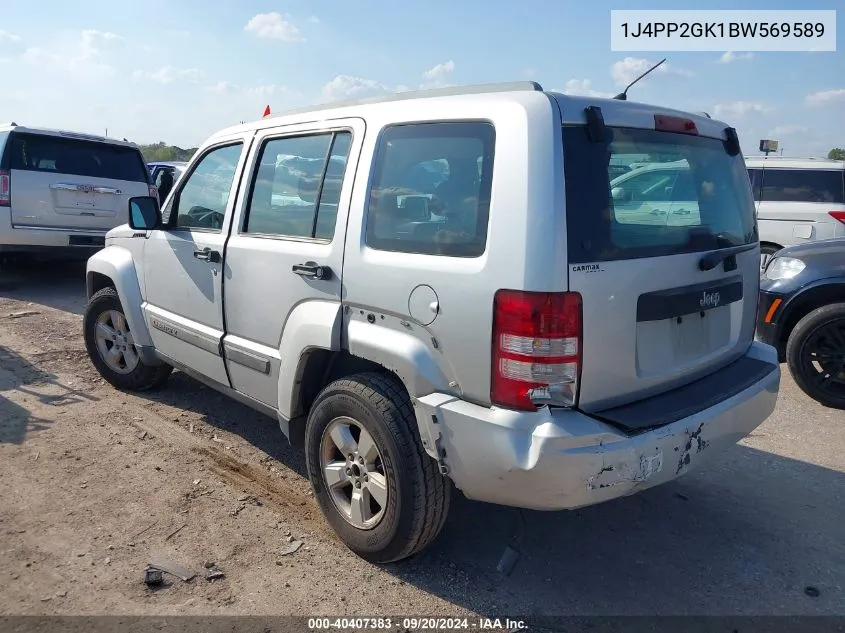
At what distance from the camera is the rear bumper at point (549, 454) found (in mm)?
2363

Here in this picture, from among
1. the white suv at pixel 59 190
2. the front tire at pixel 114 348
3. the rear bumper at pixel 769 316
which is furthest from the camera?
the white suv at pixel 59 190

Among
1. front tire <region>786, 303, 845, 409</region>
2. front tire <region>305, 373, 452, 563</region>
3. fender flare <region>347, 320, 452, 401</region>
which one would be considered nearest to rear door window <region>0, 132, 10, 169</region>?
front tire <region>305, 373, 452, 563</region>

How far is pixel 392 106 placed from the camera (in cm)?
298

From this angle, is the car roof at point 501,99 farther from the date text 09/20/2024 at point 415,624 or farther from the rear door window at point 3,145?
the rear door window at point 3,145

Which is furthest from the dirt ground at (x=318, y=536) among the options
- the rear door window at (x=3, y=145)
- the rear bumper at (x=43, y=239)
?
the rear door window at (x=3, y=145)

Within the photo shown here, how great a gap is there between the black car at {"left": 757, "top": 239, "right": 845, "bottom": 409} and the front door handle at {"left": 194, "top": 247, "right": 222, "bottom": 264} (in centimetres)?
388

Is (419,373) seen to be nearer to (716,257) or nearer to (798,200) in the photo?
(716,257)

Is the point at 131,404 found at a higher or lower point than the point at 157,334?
lower

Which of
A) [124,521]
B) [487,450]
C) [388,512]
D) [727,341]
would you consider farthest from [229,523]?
[727,341]

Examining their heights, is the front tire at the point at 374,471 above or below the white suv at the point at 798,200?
below

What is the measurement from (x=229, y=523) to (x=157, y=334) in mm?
1701

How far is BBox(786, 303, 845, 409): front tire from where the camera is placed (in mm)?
5078

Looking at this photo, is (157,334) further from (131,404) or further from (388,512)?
(388,512)

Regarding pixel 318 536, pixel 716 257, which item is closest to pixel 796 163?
pixel 716 257
